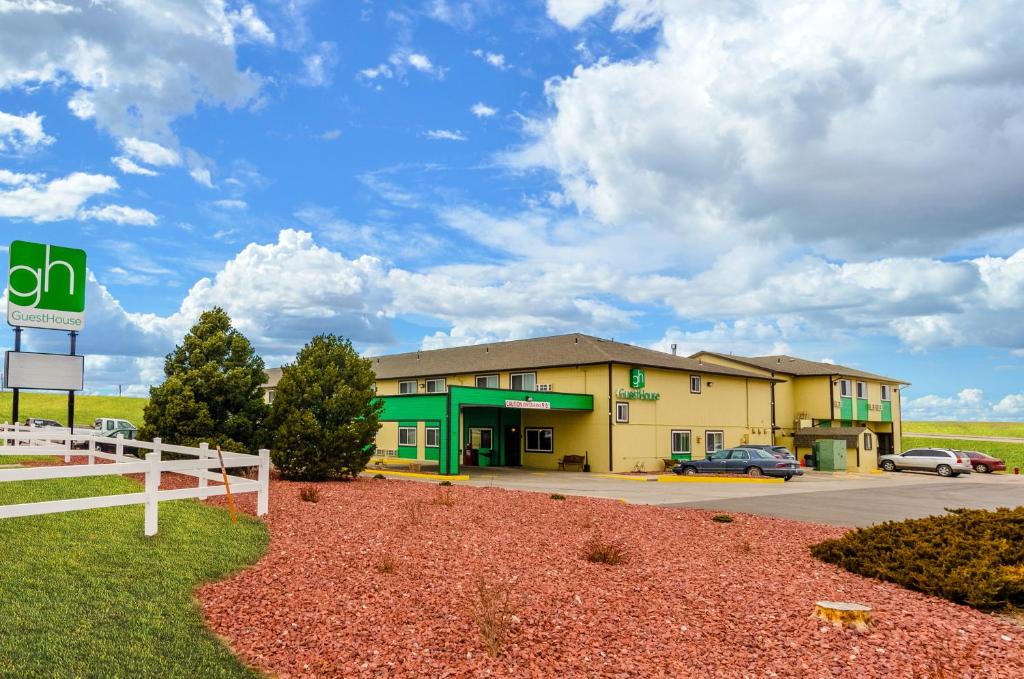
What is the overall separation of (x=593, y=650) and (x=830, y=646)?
2.22 m

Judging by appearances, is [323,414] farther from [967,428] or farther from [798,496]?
[967,428]

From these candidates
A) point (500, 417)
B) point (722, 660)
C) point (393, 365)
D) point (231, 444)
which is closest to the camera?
point (722, 660)

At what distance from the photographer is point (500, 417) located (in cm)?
4031

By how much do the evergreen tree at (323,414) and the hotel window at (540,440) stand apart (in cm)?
1721

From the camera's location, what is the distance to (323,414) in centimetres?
2100

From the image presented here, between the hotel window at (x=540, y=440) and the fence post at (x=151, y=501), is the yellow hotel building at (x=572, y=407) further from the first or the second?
the fence post at (x=151, y=501)

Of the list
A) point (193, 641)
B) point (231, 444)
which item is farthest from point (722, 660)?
point (231, 444)

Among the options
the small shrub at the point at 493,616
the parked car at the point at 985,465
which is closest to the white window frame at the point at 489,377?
the parked car at the point at 985,465

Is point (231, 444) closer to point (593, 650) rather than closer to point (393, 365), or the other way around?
point (593, 650)

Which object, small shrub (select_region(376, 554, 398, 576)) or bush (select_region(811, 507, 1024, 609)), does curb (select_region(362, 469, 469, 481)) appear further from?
small shrub (select_region(376, 554, 398, 576))

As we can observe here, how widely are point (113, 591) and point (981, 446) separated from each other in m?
77.8

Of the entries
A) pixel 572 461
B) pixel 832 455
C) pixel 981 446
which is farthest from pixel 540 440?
pixel 981 446

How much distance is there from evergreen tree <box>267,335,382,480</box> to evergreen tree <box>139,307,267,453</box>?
0.91 meters

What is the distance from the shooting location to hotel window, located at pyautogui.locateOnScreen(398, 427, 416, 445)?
4169cm
